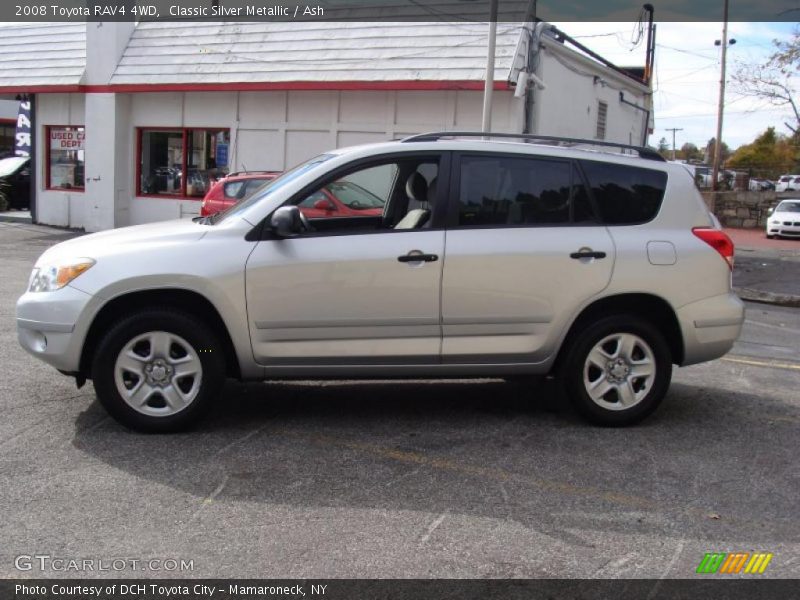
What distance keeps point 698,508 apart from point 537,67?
12820 millimetres

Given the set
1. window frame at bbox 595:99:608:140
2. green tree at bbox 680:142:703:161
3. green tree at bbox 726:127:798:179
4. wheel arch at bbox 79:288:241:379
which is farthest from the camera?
green tree at bbox 680:142:703:161

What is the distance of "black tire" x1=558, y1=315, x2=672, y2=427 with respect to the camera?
532cm

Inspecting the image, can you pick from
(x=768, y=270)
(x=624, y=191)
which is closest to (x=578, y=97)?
(x=768, y=270)

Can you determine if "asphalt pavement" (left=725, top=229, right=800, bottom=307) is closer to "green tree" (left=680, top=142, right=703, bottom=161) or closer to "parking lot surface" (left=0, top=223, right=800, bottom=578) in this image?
"parking lot surface" (left=0, top=223, right=800, bottom=578)

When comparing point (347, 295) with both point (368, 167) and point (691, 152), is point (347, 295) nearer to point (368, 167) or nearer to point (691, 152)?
point (368, 167)

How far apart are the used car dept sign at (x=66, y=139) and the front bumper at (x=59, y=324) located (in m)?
16.8

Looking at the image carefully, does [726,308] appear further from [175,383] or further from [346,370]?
[175,383]

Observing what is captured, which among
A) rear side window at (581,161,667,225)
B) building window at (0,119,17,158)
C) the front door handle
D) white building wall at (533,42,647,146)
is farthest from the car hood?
building window at (0,119,17,158)

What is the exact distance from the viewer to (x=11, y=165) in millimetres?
23984

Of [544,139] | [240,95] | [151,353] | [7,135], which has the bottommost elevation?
[151,353]

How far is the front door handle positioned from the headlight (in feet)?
6.20

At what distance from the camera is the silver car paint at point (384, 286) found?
493 centimetres

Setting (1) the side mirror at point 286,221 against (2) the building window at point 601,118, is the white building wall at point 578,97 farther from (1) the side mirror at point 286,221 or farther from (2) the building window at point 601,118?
(1) the side mirror at point 286,221

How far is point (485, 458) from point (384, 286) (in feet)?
3.97
